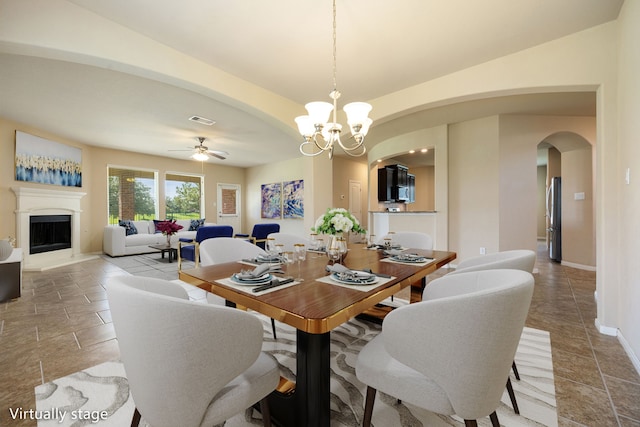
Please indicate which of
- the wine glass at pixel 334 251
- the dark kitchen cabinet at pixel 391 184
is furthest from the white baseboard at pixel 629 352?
the dark kitchen cabinet at pixel 391 184

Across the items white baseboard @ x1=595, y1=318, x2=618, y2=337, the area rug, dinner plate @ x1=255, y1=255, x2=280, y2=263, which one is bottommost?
the area rug

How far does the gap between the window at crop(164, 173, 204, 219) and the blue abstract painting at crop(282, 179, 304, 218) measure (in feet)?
8.53

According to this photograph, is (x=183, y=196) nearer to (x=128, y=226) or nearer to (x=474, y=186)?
(x=128, y=226)

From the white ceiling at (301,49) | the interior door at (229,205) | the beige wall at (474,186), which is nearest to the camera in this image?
the white ceiling at (301,49)

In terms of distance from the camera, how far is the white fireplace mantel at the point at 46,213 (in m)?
4.77

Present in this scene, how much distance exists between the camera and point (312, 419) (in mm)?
1086

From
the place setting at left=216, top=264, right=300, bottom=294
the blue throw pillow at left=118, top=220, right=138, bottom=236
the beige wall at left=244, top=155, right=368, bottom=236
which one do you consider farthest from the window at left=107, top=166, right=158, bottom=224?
the place setting at left=216, top=264, right=300, bottom=294

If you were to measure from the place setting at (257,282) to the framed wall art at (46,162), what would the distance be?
6.04 metres

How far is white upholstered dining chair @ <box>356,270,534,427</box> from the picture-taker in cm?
86

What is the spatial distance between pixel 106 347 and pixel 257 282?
170cm

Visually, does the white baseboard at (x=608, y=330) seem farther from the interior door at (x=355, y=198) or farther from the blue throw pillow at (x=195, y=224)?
the blue throw pillow at (x=195, y=224)

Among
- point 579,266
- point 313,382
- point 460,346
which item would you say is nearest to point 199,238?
point 313,382

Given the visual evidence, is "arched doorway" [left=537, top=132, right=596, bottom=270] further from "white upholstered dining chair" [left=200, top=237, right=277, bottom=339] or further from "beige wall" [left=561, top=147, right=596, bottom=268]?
"white upholstered dining chair" [left=200, top=237, right=277, bottom=339]

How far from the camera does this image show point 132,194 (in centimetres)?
718
